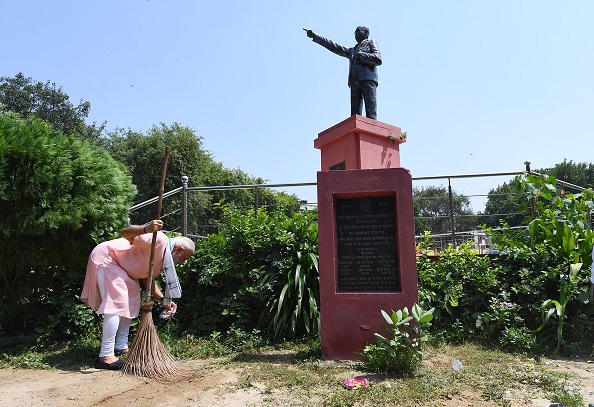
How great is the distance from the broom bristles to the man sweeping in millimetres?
266

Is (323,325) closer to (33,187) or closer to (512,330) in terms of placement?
(512,330)

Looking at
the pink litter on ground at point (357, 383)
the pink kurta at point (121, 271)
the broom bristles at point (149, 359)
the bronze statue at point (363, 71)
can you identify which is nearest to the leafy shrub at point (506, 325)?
the pink litter on ground at point (357, 383)

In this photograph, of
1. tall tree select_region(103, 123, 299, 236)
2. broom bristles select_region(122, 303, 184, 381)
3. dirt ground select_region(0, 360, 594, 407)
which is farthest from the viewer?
tall tree select_region(103, 123, 299, 236)

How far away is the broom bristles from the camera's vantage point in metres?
4.10

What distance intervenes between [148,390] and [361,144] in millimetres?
3542

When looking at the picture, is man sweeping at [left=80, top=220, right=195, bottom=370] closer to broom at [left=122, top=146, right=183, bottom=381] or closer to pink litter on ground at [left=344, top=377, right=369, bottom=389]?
broom at [left=122, top=146, right=183, bottom=381]

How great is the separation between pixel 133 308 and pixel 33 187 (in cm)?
160

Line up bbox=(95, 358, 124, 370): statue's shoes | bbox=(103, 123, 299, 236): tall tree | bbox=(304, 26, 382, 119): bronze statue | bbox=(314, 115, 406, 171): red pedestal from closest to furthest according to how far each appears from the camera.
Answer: bbox=(95, 358, 124, 370): statue's shoes < bbox=(314, 115, 406, 171): red pedestal < bbox=(304, 26, 382, 119): bronze statue < bbox=(103, 123, 299, 236): tall tree

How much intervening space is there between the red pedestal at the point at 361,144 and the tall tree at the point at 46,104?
32410mm

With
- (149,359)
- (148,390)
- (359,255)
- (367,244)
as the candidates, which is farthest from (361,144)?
(148,390)

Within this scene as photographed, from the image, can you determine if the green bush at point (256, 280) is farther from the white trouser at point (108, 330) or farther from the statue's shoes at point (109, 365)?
the statue's shoes at point (109, 365)

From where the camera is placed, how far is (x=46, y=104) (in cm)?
3659

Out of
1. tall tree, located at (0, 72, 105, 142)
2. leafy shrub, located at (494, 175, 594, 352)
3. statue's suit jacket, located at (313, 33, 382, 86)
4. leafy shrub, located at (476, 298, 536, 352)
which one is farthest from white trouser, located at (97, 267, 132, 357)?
tall tree, located at (0, 72, 105, 142)

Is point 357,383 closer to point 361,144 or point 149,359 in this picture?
point 149,359
